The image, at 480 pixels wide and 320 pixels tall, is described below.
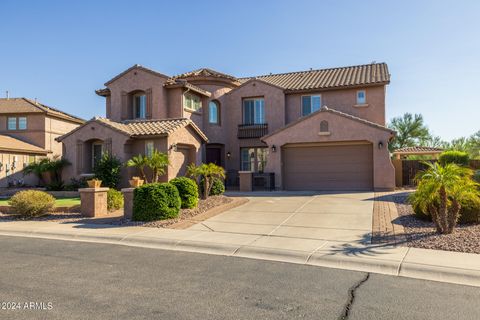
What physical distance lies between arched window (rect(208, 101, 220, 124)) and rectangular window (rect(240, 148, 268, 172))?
2722 millimetres

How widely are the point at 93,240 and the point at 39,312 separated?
4.95m

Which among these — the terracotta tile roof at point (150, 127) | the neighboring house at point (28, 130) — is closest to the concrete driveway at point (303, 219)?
the terracotta tile roof at point (150, 127)

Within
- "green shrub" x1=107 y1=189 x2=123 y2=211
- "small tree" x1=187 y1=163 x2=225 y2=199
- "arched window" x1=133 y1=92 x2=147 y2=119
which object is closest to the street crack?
"small tree" x1=187 y1=163 x2=225 y2=199

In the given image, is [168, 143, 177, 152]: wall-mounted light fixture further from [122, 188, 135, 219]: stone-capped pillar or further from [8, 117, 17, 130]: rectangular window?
[8, 117, 17, 130]: rectangular window

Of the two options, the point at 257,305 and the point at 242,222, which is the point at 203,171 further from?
the point at 257,305

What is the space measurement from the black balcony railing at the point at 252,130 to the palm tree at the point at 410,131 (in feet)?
94.3

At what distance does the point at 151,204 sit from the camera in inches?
452

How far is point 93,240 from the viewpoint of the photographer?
9.52 meters

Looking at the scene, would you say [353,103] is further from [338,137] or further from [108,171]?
[108,171]

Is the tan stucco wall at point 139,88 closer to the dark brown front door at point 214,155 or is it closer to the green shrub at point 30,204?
the dark brown front door at point 214,155

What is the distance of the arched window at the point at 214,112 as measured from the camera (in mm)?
24828

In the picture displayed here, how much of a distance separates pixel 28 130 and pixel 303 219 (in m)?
26.6

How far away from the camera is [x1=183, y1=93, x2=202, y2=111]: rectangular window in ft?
74.9

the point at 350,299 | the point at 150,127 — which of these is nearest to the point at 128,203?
the point at 150,127
